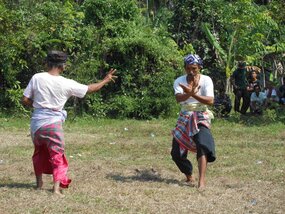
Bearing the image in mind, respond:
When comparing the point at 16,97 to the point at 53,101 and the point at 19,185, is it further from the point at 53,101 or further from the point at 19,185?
the point at 53,101

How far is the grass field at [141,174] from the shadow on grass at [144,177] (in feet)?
0.04

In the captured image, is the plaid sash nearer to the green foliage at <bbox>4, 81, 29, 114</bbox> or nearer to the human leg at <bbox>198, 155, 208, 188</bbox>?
the human leg at <bbox>198, 155, 208, 188</bbox>

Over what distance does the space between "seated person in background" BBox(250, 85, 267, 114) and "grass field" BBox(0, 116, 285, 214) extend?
289 centimetres

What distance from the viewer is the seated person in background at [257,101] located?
1548 centimetres

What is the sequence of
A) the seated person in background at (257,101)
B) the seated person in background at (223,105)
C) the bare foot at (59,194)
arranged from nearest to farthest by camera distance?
the bare foot at (59,194) < the seated person in background at (223,105) < the seated person in background at (257,101)

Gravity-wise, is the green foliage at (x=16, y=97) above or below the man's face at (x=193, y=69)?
below

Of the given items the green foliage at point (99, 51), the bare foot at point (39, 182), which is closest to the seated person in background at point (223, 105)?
the green foliage at point (99, 51)

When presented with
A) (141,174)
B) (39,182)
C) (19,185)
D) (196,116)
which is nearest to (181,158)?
(196,116)

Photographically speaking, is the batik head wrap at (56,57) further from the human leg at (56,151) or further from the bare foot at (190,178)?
the bare foot at (190,178)

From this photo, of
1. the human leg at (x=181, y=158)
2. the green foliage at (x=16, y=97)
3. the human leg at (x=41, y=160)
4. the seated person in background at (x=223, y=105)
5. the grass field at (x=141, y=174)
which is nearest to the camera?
the grass field at (x=141, y=174)

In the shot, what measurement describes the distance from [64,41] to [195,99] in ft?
24.8

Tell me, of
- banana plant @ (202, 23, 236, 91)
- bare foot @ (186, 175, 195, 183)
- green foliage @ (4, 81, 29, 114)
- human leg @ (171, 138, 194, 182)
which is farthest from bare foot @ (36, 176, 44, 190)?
banana plant @ (202, 23, 236, 91)

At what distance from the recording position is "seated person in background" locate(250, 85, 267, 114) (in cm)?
1548

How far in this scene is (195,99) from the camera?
22.8 ft
